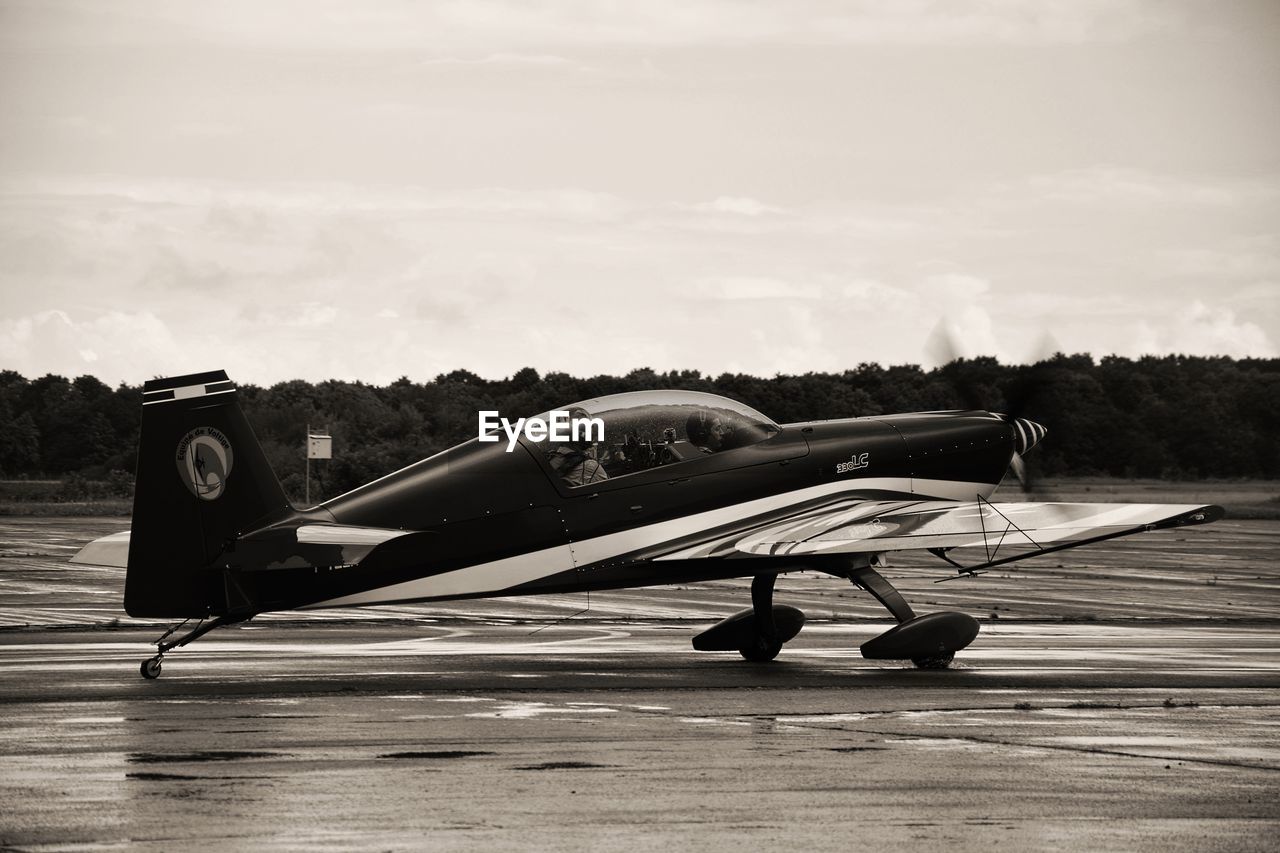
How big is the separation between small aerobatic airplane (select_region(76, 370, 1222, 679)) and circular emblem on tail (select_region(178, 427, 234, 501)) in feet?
0.04

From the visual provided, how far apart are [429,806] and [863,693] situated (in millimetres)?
5237

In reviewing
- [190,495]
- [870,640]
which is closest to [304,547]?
[190,495]

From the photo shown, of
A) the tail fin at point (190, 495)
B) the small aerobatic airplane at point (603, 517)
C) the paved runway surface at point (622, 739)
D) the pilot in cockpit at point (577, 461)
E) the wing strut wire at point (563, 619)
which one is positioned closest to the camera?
the paved runway surface at point (622, 739)

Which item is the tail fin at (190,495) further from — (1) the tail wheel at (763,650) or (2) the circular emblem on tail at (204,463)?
(1) the tail wheel at (763,650)

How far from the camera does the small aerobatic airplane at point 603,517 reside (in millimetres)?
11781

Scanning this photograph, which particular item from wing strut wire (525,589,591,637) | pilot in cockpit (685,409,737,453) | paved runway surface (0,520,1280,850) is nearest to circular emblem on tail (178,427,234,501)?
paved runway surface (0,520,1280,850)

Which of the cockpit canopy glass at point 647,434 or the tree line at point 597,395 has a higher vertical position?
the tree line at point 597,395

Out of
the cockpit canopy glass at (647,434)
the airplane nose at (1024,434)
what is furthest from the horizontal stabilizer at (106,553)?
the airplane nose at (1024,434)

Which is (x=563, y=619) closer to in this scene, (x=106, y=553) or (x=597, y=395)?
(x=106, y=553)

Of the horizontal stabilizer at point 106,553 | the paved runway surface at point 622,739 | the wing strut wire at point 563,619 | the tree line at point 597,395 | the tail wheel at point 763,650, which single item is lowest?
the wing strut wire at point 563,619

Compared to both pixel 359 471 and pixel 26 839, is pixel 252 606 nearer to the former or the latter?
pixel 26 839

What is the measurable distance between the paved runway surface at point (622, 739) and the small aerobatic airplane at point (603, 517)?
717mm

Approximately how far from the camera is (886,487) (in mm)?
15062

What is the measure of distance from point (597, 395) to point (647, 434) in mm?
56782
